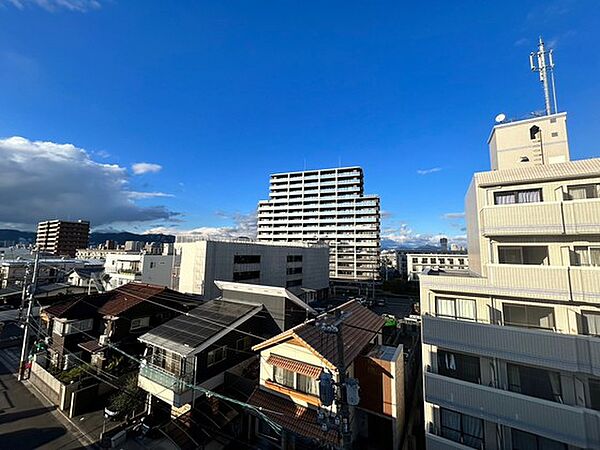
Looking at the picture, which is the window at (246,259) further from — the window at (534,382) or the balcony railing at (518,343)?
the window at (534,382)

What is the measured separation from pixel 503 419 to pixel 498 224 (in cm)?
711

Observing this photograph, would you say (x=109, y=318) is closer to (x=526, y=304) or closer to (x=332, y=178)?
(x=526, y=304)

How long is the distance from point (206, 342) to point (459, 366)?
502 inches

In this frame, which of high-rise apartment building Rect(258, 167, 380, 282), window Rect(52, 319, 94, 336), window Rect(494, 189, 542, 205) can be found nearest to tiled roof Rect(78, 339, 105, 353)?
window Rect(52, 319, 94, 336)

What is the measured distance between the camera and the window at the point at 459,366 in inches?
425

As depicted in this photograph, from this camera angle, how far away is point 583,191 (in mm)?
10008

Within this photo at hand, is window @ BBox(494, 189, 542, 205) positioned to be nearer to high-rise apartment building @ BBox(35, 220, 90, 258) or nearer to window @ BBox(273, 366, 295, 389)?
window @ BBox(273, 366, 295, 389)

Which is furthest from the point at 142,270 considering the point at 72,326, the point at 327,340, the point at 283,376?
the point at 327,340

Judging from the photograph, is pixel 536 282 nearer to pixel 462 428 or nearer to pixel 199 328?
pixel 462 428

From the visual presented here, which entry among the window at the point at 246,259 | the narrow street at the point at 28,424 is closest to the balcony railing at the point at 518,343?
the narrow street at the point at 28,424

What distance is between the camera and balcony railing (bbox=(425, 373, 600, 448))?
8.48 meters

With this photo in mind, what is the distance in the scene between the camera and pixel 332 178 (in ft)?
259

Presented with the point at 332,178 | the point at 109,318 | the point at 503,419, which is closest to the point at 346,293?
the point at 332,178

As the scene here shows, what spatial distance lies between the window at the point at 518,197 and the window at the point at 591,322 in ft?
14.3
